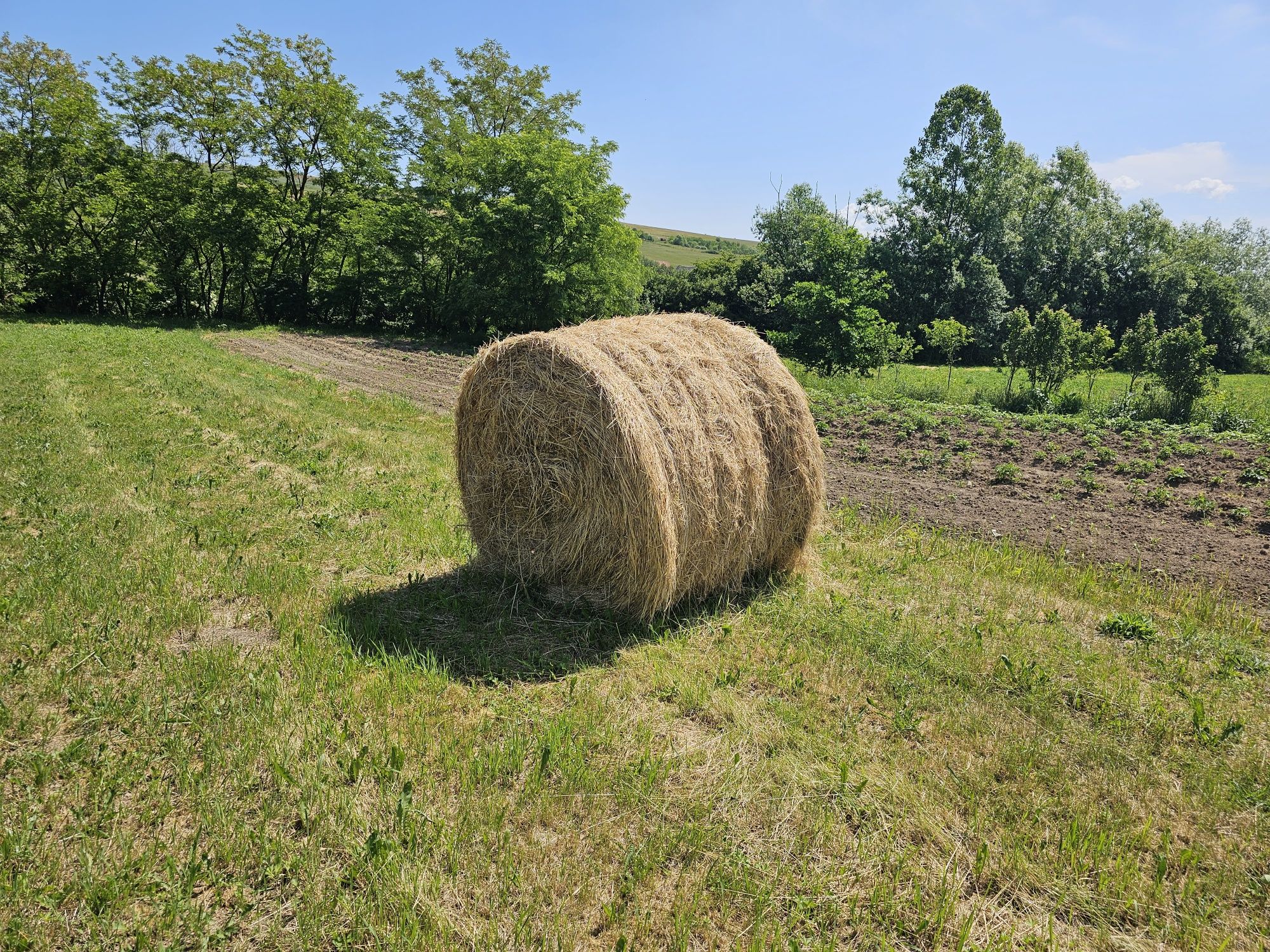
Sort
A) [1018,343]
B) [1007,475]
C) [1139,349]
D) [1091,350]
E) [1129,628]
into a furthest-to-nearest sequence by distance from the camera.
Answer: [1091,350] → [1018,343] → [1139,349] → [1007,475] → [1129,628]

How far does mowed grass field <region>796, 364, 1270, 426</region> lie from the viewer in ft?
69.2

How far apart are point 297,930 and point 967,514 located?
913 cm

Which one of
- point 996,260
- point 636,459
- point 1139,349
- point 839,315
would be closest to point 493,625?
point 636,459

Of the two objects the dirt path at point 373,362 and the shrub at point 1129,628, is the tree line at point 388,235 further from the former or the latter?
the shrub at point 1129,628

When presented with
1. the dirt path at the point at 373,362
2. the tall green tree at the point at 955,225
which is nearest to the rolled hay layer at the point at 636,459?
the dirt path at the point at 373,362

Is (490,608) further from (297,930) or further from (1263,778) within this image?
(1263,778)

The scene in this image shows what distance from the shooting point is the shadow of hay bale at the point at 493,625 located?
17.0 feet

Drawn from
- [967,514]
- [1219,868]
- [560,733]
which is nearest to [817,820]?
[560,733]

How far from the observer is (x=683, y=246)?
104750 mm

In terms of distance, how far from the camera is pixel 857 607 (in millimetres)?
6402

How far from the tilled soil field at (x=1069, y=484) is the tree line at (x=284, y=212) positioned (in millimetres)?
14066

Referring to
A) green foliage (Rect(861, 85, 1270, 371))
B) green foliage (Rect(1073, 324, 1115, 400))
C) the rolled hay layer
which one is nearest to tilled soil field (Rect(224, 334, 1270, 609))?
the rolled hay layer

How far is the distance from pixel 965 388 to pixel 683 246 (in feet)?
285

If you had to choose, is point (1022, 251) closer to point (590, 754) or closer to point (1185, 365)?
point (1185, 365)
